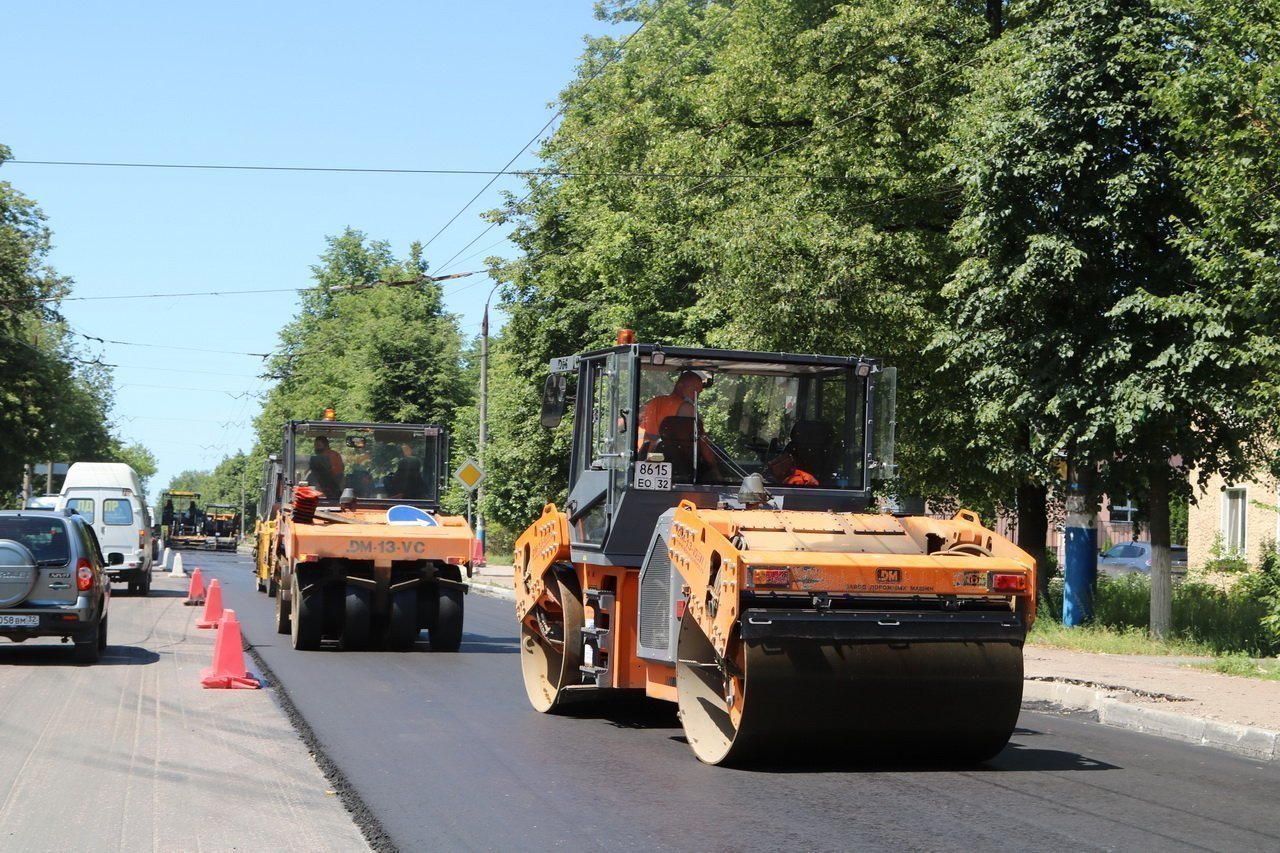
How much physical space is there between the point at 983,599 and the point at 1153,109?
9.92m

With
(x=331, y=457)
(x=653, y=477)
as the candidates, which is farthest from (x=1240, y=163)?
(x=331, y=457)

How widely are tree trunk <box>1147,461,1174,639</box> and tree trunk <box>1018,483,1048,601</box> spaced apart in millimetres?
4479

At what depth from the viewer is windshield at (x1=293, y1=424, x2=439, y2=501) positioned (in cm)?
2108

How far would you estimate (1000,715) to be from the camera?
30.2 ft

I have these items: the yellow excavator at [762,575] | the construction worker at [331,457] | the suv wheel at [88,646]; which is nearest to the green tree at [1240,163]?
the yellow excavator at [762,575]

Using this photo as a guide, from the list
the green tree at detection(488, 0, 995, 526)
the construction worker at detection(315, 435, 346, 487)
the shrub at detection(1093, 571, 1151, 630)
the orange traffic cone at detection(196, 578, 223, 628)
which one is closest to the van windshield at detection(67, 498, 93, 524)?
the orange traffic cone at detection(196, 578, 223, 628)

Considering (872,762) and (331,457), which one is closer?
(872,762)

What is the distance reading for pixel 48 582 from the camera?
15.4m

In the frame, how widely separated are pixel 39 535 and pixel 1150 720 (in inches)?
436

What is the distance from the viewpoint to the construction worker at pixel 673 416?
1100cm

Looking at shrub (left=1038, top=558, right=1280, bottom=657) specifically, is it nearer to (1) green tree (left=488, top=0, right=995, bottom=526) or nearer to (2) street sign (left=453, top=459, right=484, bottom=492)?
(1) green tree (left=488, top=0, right=995, bottom=526)

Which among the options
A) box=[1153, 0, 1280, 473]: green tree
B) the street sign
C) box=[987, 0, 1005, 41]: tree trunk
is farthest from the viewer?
the street sign

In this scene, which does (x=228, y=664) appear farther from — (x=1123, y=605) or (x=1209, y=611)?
(x=1123, y=605)

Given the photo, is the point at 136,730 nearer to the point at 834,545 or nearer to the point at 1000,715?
the point at 834,545
